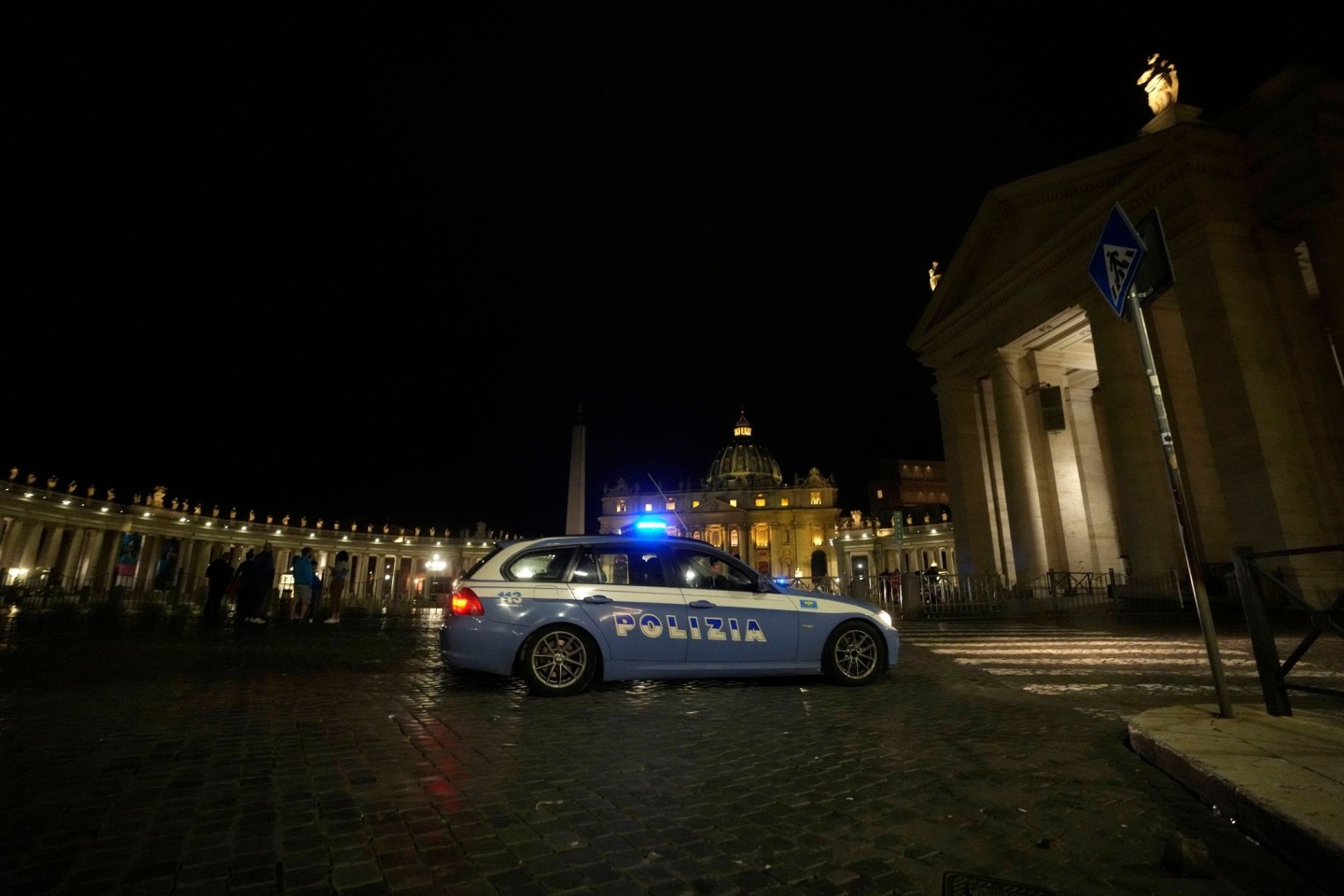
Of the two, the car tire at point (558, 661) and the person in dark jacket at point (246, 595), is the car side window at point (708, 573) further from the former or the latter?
the person in dark jacket at point (246, 595)

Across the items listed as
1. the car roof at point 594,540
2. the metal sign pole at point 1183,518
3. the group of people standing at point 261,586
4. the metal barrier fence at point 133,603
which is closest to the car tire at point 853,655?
the car roof at point 594,540

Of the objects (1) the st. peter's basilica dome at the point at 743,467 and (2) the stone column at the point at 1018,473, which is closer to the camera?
(2) the stone column at the point at 1018,473

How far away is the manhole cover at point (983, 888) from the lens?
239 centimetres

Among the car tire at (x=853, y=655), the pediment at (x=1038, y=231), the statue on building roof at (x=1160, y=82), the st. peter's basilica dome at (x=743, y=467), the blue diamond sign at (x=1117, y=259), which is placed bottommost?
the car tire at (x=853, y=655)

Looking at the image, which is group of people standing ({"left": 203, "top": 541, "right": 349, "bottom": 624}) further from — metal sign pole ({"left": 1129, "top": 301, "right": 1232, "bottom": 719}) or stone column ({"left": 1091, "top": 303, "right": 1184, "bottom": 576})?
stone column ({"left": 1091, "top": 303, "right": 1184, "bottom": 576})

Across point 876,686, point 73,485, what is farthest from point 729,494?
point 876,686

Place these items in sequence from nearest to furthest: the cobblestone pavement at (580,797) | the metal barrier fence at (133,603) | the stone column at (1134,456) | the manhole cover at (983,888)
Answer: the manhole cover at (983,888), the cobblestone pavement at (580,797), the stone column at (1134,456), the metal barrier fence at (133,603)

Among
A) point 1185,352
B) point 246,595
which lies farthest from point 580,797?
point 1185,352

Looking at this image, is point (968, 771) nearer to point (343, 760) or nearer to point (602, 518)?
point (343, 760)

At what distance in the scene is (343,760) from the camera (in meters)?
4.09

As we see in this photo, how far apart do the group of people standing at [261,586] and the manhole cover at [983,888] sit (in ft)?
58.0

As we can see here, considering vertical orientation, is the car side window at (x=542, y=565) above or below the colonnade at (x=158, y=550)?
below

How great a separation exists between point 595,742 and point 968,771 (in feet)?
8.64

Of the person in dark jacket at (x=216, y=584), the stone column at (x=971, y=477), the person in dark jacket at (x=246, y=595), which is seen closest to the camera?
the person in dark jacket at (x=246, y=595)
